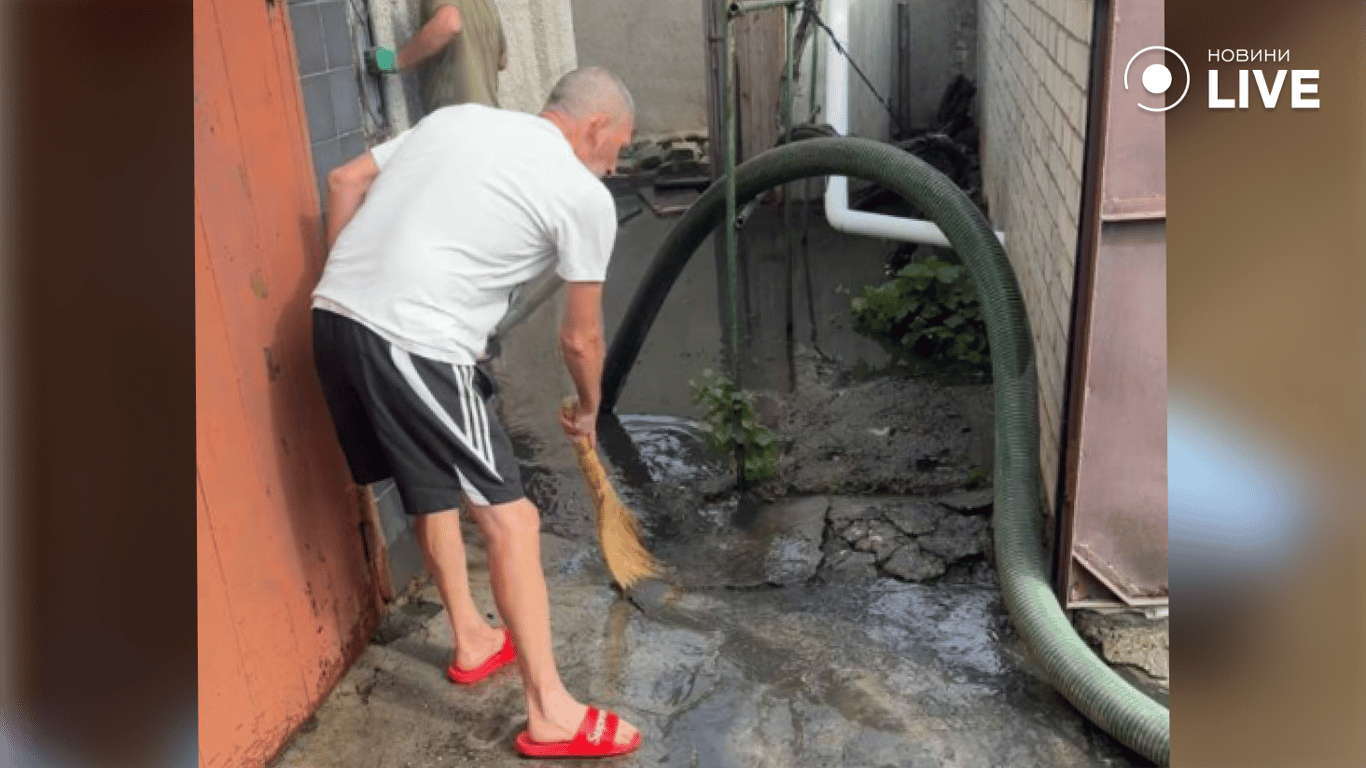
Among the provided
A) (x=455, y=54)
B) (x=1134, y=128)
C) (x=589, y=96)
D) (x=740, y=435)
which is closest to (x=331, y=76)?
(x=589, y=96)

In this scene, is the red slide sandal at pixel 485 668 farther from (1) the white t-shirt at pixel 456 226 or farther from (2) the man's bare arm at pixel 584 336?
(1) the white t-shirt at pixel 456 226

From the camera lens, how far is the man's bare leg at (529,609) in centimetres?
303

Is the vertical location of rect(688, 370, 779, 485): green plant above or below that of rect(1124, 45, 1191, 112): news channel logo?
below

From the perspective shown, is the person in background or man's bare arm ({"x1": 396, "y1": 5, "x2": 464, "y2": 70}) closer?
man's bare arm ({"x1": 396, "y1": 5, "x2": 464, "y2": 70})

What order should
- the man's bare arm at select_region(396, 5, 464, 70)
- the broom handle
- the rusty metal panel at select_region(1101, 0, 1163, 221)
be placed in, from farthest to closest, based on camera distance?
the man's bare arm at select_region(396, 5, 464, 70)
the broom handle
the rusty metal panel at select_region(1101, 0, 1163, 221)

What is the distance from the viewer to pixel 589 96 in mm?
3125

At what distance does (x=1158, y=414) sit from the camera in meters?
3.26

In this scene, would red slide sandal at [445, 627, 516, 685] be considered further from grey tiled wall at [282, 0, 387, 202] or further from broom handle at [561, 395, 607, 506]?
grey tiled wall at [282, 0, 387, 202]

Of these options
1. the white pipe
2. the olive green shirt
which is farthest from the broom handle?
the white pipe

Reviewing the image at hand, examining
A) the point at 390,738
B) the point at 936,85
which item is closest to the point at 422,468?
the point at 390,738

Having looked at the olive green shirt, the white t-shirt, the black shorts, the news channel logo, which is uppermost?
the olive green shirt

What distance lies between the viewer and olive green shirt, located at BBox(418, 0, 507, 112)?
4.45 metres

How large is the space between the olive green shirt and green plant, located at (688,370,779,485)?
1501 mm

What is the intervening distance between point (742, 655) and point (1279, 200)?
74.7 inches
